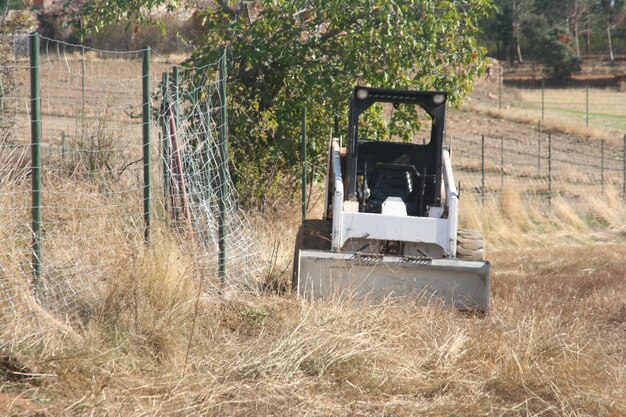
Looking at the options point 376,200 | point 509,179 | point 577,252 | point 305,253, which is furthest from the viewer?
point 509,179

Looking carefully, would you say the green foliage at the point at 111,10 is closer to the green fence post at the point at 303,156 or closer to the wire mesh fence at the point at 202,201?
the green fence post at the point at 303,156

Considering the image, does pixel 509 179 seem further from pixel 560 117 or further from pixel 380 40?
pixel 560 117

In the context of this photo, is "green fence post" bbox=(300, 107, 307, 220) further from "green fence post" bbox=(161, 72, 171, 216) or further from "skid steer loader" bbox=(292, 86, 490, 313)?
"green fence post" bbox=(161, 72, 171, 216)

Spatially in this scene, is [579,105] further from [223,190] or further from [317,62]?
[223,190]

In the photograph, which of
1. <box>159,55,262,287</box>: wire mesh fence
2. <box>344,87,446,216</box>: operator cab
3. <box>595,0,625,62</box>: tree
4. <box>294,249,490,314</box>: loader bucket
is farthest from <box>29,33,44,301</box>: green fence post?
<box>595,0,625,62</box>: tree

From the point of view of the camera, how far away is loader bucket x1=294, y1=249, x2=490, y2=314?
971 centimetres

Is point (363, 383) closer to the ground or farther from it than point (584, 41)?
closer to the ground

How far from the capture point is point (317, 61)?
14375mm

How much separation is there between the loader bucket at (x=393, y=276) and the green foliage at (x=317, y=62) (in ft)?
15.5

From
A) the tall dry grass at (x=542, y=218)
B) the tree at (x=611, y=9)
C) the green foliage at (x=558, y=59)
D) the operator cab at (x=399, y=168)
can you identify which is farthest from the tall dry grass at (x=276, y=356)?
the tree at (x=611, y=9)

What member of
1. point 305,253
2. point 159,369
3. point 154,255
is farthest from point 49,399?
point 305,253

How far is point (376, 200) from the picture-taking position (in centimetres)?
1114

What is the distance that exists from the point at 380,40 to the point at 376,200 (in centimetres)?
338

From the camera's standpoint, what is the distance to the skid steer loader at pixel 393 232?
974 cm
